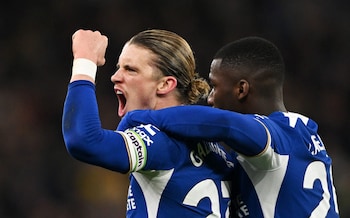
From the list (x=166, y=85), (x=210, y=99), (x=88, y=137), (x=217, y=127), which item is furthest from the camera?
(x=210, y=99)

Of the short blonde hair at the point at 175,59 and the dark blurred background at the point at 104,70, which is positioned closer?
the short blonde hair at the point at 175,59

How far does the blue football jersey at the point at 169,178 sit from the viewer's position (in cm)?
232

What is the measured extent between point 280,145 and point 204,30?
6007 millimetres

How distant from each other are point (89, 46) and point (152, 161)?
16.6 inches

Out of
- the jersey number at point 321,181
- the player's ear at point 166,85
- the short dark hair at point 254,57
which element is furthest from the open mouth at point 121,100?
the jersey number at point 321,181

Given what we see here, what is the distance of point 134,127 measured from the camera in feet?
7.93

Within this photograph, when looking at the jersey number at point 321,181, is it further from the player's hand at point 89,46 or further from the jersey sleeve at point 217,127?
the player's hand at point 89,46

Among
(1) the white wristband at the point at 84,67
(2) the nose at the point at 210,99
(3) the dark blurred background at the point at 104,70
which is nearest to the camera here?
(1) the white wristband at the point at 84,67

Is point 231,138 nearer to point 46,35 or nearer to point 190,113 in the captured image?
point 190,113

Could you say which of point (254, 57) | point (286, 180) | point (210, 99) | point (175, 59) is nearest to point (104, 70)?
point (210, 99)

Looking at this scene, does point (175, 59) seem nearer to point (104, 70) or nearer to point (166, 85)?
point (166, 85)

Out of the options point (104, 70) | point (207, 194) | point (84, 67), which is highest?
point (84, 67)

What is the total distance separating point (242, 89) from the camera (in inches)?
108

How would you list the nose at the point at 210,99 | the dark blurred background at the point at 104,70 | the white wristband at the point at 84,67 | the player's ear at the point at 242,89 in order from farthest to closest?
the dark blurred background at the point at 104,70 → the nose at the point at 210,99 → the player's ear at the point at 242,89 → the white wristband at the point at 84,67
